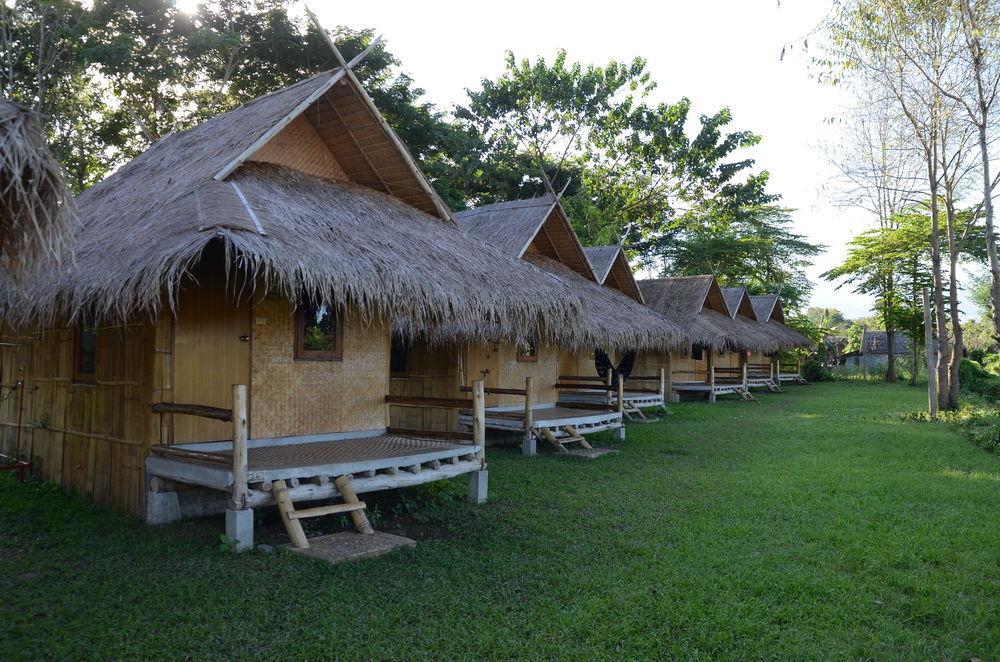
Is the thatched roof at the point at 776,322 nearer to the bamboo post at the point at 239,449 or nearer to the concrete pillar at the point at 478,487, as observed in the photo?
the concrete pillar at the point at 478,487

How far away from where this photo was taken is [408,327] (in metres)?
10.5

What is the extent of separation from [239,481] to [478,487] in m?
2.59

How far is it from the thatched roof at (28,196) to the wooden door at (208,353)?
209 centimetres

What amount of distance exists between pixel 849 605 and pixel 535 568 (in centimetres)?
196

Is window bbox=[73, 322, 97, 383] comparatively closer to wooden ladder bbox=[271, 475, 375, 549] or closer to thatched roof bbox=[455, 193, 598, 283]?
wooden ladder bbox=[271, 475, 375, 549]

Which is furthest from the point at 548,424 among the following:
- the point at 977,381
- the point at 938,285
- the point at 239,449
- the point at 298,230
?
the point at 977,381

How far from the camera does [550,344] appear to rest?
1271cm

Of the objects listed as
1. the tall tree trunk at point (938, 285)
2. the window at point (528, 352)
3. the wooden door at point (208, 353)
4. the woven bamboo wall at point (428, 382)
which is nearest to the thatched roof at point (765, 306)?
the tall tree trunk at point (938, 285)

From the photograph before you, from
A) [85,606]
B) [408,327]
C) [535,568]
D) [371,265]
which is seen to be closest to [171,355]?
[371,265]

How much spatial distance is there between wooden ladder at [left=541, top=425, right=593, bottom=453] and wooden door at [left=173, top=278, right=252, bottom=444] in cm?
486

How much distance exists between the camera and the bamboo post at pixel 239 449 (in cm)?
502

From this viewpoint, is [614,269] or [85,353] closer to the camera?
[85,353]

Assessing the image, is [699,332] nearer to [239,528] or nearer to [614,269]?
[614,269]

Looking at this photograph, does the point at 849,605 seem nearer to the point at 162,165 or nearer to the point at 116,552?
the point at 116,552
